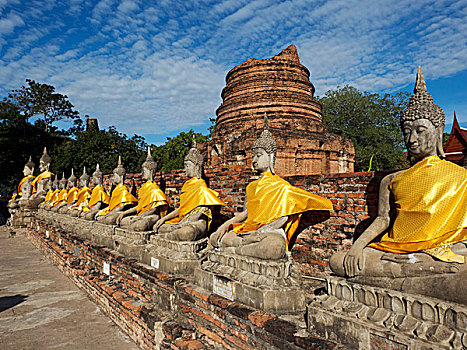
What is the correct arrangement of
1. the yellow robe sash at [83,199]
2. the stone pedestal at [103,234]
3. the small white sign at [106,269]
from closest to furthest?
the small white sign at [106,269]
the stone pedestal at [103,234]
the yellow robe sash at [83,199]

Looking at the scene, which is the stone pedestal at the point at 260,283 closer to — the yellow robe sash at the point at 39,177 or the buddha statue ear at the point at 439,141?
the buddha statue ear at the point at 439,141

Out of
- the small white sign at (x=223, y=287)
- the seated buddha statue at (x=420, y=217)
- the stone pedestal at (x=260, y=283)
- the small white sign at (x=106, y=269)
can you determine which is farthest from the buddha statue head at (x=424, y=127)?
the small white sign at (x=106, y=269)

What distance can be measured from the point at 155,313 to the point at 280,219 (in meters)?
2.43

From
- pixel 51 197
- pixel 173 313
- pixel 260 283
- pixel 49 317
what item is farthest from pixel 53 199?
pixel 260 283

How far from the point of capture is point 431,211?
2.51 m

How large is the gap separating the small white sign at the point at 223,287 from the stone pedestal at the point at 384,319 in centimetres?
107

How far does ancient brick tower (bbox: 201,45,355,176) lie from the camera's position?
496 inches

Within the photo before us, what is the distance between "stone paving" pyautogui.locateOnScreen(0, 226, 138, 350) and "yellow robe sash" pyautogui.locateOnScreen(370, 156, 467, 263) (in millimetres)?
4194

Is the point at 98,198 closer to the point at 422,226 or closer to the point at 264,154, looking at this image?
the point at 264,154

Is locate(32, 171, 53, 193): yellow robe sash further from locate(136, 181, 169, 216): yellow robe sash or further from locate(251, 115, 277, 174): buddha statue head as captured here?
locate(251, 115, 277, 174): buddha statue head

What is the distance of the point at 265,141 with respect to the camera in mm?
4438

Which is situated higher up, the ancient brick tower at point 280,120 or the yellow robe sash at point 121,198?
the ancient brick tower at point 280,120

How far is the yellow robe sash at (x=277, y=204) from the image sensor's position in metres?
3.95

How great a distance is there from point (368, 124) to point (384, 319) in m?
25.6
